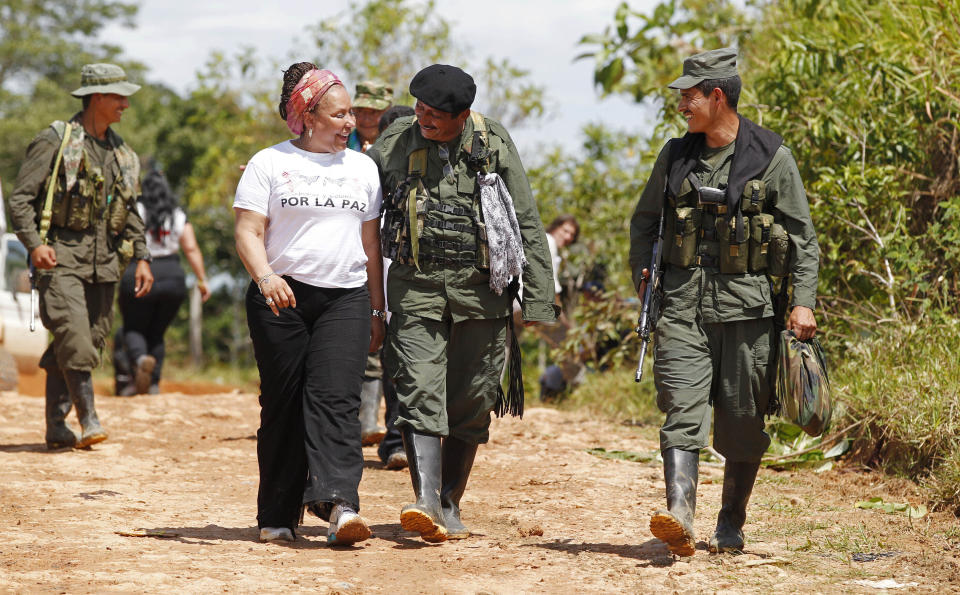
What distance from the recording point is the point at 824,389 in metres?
4.71

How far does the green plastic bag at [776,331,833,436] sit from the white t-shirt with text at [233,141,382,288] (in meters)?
1.74

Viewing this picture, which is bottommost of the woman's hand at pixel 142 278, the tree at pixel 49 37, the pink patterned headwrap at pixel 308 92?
the woman's hand at pixel 142 278

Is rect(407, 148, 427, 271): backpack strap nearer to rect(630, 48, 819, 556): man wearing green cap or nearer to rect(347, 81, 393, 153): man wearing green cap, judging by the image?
rect(630, 48, 819, 556): man wearing green cap

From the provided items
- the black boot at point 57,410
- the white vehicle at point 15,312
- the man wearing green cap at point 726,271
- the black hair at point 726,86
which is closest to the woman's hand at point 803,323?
the man wearing green cap at point 726,271

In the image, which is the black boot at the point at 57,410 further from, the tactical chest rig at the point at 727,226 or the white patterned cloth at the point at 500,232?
the tactical chest rig at the point at 727,226

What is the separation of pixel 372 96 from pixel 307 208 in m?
2.63

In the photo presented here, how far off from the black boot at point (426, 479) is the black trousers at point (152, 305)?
5.66 metres

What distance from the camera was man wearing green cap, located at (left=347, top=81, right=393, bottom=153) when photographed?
23.7 ft

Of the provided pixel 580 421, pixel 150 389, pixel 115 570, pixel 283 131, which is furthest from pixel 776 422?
pixel 283 131

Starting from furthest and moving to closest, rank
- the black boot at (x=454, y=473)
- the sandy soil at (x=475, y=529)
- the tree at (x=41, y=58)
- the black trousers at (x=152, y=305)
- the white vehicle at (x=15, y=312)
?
1. the tree at (x=41, y=58)
2. the white vehicle at (x=15, y=312)
3. the black trousers at (x=152, y=305)
4. the black boot at (x=454, y=473)
5. the sandy soil at (x=475, y=529)

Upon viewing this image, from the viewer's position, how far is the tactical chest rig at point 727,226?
15.5ft

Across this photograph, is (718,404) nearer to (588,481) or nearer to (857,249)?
(588,481)

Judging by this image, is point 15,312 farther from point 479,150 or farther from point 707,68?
point 707,68

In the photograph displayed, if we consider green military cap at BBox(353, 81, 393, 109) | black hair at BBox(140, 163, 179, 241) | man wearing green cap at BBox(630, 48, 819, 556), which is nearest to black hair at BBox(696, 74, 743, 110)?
man wearing green cap at BBox(630, 48, 819, 556)
